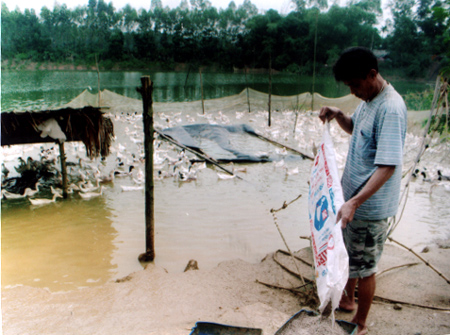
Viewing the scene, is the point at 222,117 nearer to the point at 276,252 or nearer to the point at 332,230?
the point at 276,252

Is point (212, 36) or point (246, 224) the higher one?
point (212, 36)

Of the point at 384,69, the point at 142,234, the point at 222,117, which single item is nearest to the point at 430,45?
the point at 384,69

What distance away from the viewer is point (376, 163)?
6.31 feet

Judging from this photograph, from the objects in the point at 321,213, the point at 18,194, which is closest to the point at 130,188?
the point at 18,194

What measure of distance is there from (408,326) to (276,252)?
1.63m

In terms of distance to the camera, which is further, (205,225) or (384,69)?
(384,69)

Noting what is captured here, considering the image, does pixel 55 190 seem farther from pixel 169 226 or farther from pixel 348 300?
pixel 348 300

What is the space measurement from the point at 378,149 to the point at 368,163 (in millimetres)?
181

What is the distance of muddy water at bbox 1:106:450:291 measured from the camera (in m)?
3.90

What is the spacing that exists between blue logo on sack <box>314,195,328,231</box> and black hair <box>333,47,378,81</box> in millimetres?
723

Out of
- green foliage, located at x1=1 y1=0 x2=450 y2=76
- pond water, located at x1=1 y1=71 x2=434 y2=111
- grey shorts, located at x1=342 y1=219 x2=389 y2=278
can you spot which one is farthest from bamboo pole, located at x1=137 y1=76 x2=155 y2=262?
green foliage, located at x1=1 y1=0 x2=450 y2=76

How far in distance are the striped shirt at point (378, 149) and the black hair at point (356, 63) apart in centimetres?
17

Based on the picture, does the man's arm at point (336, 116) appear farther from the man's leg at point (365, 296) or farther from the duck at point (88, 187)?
the duck at point (88, 187)

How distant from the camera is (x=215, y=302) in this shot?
116 inches
